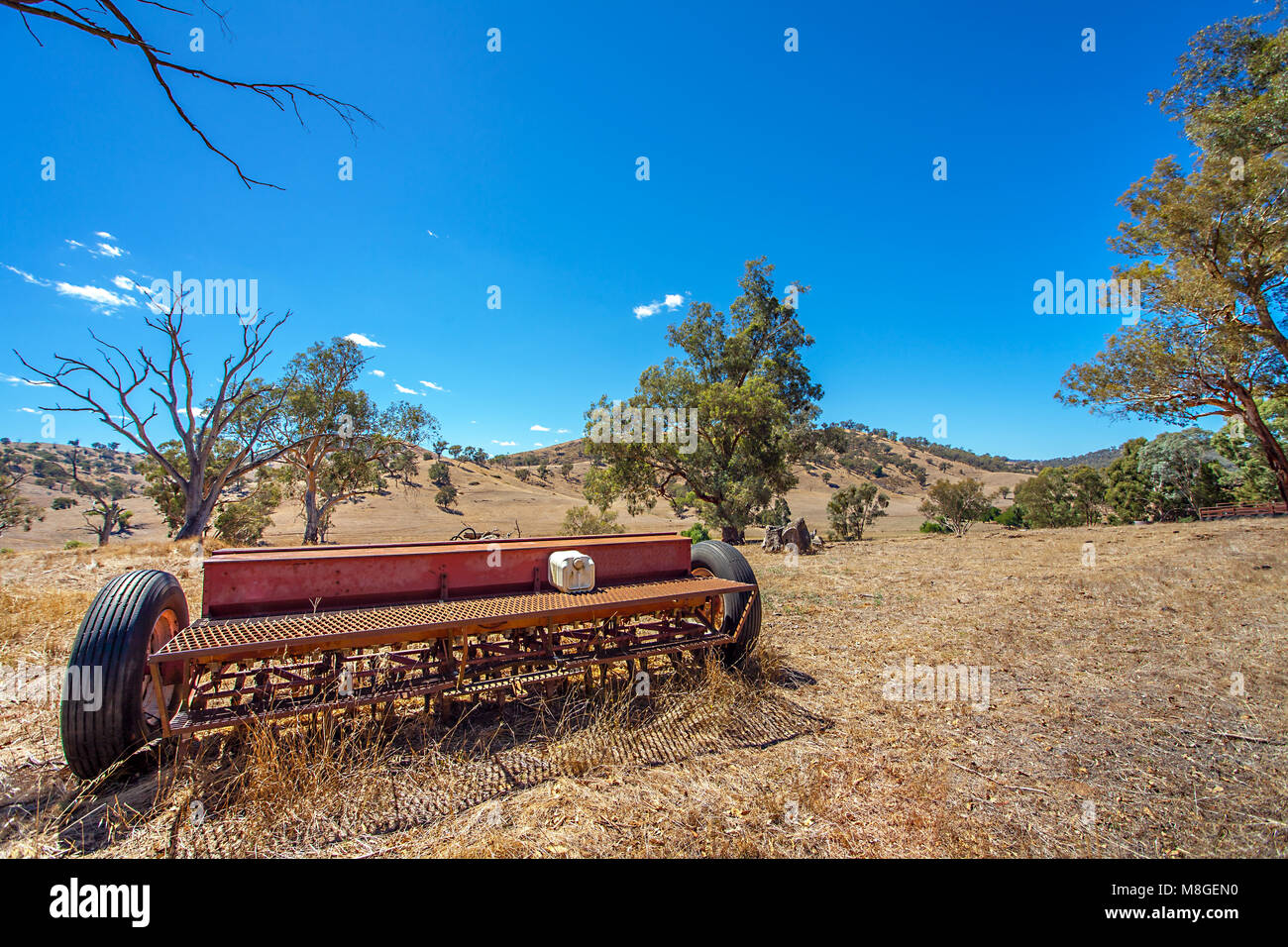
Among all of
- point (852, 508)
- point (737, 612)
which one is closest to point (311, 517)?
point (737, 612)

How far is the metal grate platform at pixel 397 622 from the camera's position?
274 cm

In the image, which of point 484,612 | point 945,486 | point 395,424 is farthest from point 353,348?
point 945,486

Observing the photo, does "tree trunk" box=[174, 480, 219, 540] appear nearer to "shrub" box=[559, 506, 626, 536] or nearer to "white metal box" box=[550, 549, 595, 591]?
"shrub" box=[559, 506, 626, 536]

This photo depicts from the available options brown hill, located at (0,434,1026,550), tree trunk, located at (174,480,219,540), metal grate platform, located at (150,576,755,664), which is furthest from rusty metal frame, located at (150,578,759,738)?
tree trunk, located at (174,480,219,540)

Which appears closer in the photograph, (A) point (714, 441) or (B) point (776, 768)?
(B) point (776, 768)

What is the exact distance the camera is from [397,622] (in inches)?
123

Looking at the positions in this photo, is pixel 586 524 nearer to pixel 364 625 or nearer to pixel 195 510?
pixel 195 510

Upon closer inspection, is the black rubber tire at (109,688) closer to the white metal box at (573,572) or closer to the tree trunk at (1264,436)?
the white metal box at (573,572)

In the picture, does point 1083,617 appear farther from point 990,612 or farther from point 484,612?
point 484,612

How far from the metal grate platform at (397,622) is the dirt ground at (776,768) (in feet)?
1.82

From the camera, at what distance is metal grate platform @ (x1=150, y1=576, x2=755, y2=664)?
2.74 m

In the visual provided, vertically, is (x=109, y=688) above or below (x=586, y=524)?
above

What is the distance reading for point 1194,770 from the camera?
3141mm

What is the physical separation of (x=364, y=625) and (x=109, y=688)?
125cm
